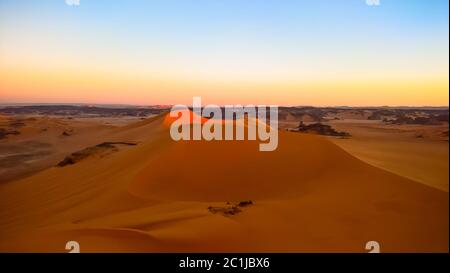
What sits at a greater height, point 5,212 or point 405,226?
point 405,226

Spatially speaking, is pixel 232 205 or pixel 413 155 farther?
pixel 413 155

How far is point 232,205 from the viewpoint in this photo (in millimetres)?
6145

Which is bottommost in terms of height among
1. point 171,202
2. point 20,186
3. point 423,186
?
point 20,186

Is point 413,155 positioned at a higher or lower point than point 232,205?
higher

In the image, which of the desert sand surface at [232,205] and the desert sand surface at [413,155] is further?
the desert sand surface at [413,155]

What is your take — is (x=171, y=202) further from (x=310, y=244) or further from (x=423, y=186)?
(x=423, y=186)

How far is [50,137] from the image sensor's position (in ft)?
91.6

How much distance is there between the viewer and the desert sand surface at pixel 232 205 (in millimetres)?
4441

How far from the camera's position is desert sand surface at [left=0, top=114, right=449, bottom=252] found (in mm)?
4441

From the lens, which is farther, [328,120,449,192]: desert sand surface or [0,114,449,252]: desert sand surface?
[328,120,449,192]: desert sand surface

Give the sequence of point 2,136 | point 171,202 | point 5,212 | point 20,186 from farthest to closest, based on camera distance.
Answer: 1. point 2,136
2. point 20,186
3. point 5,212
4. point 171,202

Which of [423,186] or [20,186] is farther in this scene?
[20,186]

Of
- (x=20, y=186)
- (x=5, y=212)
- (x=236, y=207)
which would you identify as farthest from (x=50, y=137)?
(x=236, y=207)
